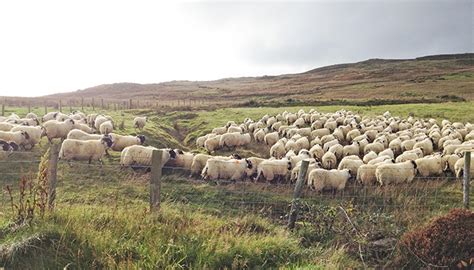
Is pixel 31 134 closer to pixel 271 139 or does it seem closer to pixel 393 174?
pixel 271 139

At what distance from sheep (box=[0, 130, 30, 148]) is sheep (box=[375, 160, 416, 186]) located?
14.5 meters

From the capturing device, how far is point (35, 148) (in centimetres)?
1914

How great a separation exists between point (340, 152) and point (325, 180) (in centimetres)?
652

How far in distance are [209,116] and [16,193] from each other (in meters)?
24.1

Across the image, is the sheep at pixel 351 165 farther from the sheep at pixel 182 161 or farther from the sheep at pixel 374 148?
the sheep at pixel 182 161

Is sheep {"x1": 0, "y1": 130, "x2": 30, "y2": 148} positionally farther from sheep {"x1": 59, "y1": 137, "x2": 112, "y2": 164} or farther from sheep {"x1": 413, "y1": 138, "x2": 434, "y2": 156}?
sheep {"x1": 413, "y1": 138, "x2": 434, "y2": 156}

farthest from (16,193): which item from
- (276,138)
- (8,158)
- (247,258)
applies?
(276,138)

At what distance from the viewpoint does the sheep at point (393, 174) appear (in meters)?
15.0

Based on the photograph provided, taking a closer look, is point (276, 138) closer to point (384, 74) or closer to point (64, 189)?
point (64, 189)

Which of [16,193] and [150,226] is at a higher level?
[150,226]

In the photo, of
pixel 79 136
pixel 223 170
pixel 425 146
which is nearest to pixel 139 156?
pixel 223 170

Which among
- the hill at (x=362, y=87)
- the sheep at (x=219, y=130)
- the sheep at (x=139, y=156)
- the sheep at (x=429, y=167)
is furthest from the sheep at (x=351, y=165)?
the hill at (x=362, y=87)

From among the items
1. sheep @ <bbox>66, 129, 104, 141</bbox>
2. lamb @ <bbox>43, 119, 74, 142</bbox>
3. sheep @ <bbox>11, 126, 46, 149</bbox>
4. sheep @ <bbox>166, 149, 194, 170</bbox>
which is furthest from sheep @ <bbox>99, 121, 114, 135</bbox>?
sheep @ <bbox>166, 149, 194, 170</bbox>

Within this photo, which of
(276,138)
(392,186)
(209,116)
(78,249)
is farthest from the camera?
(209,116)
